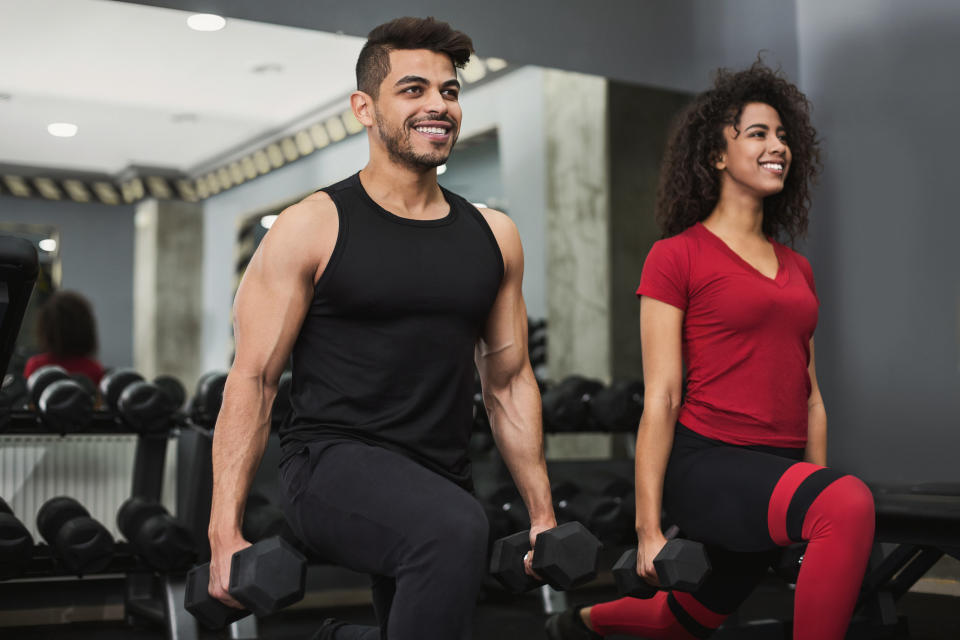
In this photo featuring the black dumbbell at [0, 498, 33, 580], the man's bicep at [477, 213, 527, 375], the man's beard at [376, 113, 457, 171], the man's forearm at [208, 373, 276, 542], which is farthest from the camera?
the black dumbbell at [0, 498, 33, 580]

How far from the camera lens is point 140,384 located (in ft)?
9.53

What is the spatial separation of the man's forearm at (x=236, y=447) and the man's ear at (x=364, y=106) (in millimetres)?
469

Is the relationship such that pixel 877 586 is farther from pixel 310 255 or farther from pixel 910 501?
pixel 310 255

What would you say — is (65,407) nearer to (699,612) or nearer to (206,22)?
(206,22)

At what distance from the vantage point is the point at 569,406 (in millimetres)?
3229

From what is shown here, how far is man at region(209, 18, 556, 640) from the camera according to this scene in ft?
4.69

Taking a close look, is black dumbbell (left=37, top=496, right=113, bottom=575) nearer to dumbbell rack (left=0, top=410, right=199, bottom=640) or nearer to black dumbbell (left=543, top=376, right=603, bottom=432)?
dumbbell rack (left=0, top=410, right=199, bottom=640)

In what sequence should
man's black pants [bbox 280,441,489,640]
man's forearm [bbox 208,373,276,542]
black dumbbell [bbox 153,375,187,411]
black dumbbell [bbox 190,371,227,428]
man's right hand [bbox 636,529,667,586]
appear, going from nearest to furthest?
man's black pants [bbox 280,441,489,640] → man's forearm [bbox 208,373,276,542] → man's right hand [bbox 636,529,667,586] → black dumbbell [bbox 190,371,227,428] → black dumbbell [bbox 153,375,187,411]

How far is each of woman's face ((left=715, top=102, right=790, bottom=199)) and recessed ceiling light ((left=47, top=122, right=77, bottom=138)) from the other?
2443 mm

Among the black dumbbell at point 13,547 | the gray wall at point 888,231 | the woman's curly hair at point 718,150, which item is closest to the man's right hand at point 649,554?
the woman's curly hair at point 718,150

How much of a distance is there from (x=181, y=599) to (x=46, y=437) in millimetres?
1021

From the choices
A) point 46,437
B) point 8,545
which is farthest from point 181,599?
point 46,437

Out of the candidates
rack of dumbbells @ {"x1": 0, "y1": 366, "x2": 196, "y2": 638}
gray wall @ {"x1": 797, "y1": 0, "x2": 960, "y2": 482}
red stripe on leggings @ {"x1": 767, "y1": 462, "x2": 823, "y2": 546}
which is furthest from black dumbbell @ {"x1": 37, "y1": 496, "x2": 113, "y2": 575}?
gray wall @ {"x1": 797, "y1": 0, "x2": 960, "y2": 482}

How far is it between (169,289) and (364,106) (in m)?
2.67
